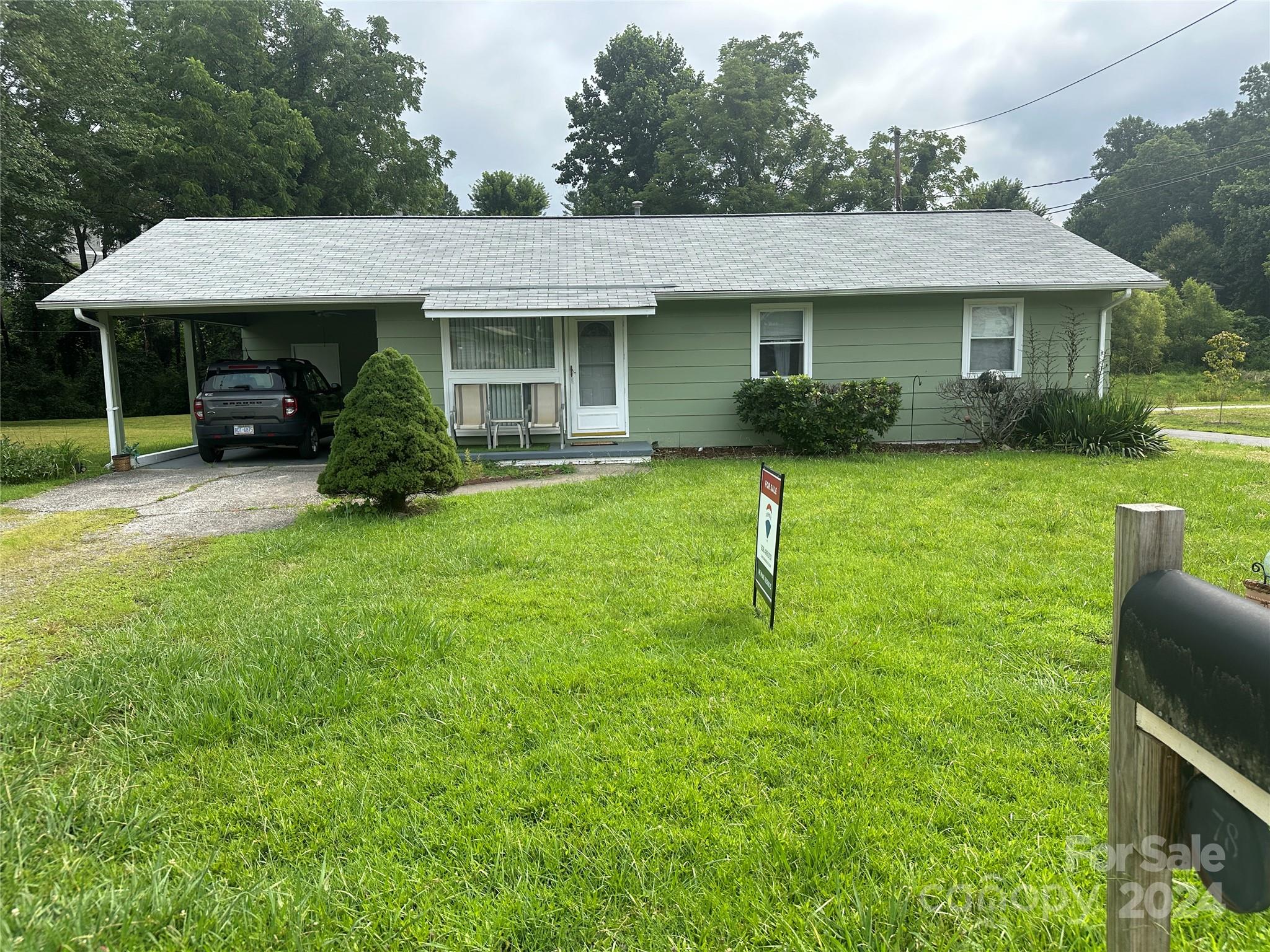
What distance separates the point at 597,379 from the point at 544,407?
1.03 meters

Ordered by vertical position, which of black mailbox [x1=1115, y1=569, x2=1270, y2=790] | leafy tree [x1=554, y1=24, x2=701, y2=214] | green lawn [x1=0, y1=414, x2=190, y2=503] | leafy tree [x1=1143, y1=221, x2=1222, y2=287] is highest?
leafy tree [x1=554, y1=24, x2=701, y2=214]

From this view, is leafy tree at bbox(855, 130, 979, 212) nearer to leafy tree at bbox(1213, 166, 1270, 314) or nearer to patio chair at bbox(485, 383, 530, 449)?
leafy tree at bbox(1213, 166, 1270, 314)

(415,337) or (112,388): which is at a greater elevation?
(415,337)

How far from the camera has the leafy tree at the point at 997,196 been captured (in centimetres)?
3656

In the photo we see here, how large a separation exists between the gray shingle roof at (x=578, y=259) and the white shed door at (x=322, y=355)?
2.83m

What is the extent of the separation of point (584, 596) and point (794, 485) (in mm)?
4265

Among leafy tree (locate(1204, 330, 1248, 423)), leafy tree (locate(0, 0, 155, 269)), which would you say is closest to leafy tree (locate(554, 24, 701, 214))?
leafy tree (locate(0, 0, 155, 269))

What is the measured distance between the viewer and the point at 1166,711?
116cm

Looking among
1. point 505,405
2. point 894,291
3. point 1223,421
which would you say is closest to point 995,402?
point 894,291

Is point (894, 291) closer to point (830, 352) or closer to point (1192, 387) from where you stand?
point (830, 352)

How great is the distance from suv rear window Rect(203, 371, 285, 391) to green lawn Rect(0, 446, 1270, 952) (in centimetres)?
702

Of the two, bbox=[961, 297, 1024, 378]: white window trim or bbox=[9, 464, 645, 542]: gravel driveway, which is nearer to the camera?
bbox=[9, 464, 645, 542]: gravel driveway

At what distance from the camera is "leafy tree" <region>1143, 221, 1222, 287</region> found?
4431cm

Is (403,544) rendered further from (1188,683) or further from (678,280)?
(678,280)
